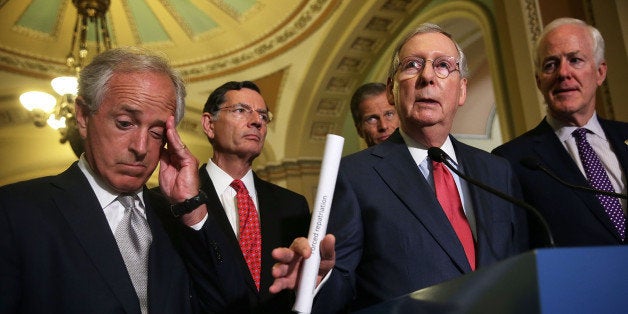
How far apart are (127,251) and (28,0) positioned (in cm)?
782

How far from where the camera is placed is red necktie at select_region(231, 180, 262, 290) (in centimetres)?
194

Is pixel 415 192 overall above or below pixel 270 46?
below

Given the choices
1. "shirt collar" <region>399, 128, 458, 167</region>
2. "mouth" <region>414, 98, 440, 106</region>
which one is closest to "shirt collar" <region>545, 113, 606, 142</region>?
"shirt collar" <region>399, 128, 458, 167</region>

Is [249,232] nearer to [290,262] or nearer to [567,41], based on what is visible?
[290,262]

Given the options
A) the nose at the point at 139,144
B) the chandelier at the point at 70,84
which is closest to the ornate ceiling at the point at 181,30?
the chandelier at the point at 70,84

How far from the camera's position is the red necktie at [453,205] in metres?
1.42

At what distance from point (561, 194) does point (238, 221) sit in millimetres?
1094

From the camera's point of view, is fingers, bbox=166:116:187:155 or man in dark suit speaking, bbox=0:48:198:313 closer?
man in dark suit speaking, bbox=0:48:198:313

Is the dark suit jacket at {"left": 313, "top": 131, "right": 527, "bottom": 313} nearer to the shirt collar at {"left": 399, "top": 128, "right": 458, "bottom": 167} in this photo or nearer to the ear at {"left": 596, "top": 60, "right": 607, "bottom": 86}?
the shirt collar at {"left": 399, "top": 128, "right": 458, "bottom": 167}

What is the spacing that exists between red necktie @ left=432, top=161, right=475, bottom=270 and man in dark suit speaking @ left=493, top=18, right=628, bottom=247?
0.43 meters

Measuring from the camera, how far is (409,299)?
78 centimetres

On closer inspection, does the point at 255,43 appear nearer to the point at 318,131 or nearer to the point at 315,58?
the point at 315,58

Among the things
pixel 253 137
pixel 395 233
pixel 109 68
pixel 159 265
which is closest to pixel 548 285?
pixel 395 233

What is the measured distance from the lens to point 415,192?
144cm
